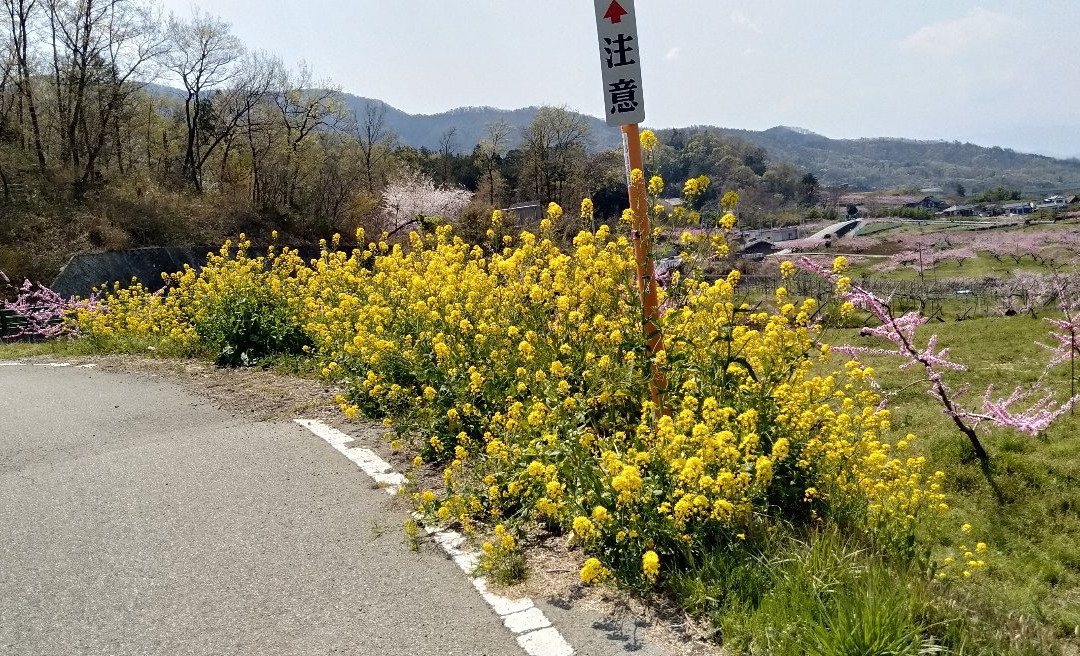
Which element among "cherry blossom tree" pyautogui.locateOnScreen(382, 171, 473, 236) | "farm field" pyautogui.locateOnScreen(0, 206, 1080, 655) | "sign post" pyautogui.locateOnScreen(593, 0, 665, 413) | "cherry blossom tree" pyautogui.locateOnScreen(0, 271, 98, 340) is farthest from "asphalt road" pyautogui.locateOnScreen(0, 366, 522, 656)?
"cherry blossom tree" pyautogui.locateOnScreen(382, 171, 473, 236)

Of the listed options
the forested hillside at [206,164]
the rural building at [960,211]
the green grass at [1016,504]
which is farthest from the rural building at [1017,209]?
the green grass at [1016,504]

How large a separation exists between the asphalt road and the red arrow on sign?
10.1 feet

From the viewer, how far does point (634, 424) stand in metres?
4.94

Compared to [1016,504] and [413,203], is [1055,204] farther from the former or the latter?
[1016,504]

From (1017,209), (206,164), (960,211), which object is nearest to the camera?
(206,164)

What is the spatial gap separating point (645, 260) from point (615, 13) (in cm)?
139

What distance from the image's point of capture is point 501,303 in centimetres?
597

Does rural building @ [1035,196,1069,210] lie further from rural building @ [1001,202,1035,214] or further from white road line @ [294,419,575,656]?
white road line @ [294,419,575,656]

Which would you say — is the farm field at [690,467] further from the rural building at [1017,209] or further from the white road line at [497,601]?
the rural building at [1017,209]

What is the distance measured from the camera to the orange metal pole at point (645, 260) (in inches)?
167

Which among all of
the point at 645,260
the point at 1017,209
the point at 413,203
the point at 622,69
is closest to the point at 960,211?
the point at 1017,209

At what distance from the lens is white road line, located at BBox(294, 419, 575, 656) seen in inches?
119

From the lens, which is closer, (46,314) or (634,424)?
(634,424)

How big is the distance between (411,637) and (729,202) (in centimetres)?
300
